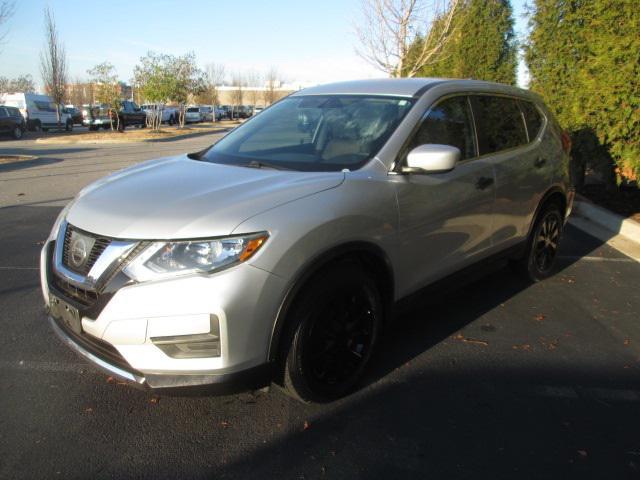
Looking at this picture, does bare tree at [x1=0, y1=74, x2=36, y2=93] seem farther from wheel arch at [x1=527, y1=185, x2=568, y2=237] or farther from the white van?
wheel arch at [x1=527, y1=185, x2=568, y2=237]

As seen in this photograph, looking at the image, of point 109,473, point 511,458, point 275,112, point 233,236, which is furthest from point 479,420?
point 275,112

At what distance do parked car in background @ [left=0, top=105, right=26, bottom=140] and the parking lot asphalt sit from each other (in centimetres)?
2654

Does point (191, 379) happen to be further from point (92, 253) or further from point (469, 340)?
point (469, 340)

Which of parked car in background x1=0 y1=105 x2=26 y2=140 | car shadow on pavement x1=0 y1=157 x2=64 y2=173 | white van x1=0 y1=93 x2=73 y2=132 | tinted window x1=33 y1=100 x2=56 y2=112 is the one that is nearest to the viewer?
car shadow on pavement x1=0 y1=157 x2=64 y2=173

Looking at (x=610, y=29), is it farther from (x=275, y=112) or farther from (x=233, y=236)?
(x=233, y=236)

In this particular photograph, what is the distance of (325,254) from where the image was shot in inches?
104

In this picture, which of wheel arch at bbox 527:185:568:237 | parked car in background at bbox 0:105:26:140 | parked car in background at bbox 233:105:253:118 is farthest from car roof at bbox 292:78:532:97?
parked car in background at bbox 233:105:253:118

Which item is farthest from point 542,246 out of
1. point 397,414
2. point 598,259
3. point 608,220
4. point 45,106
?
point 45,106

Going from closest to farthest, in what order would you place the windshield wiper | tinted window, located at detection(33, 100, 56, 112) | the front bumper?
the front bumper
the windshield wiper
tinted window, located at detection(33, 100, 56, 112)

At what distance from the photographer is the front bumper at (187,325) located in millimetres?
2311

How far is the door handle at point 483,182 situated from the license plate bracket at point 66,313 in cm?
268

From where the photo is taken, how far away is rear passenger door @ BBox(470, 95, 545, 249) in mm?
4020

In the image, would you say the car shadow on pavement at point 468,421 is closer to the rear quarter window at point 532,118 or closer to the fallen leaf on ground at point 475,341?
the fallen leaf on ground at point 475,341

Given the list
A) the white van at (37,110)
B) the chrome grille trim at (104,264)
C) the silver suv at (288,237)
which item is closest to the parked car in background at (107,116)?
the white van at (37,110)
